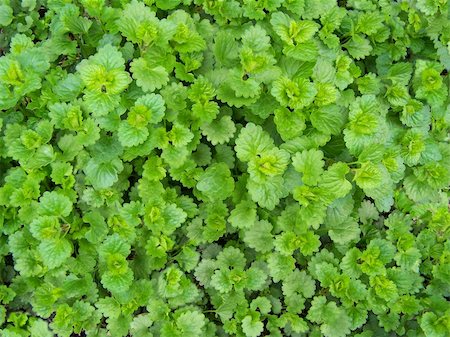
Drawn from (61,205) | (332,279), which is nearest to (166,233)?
(61,205)

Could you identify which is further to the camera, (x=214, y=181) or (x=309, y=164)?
(x=214, y=181)

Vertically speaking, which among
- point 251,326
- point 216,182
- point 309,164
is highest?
point 309,164

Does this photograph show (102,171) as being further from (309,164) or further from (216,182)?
(309,164)

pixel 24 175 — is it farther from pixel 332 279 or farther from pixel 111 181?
pixel 332 279

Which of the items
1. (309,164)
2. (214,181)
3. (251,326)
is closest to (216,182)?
(214,181)

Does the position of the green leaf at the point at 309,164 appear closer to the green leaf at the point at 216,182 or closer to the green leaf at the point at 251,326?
the green leaf at the point at 216,182

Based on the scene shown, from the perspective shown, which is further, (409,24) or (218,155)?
(409,24)

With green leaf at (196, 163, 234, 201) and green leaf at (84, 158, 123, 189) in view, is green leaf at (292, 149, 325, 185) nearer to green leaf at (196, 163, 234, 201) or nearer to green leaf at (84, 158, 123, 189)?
green leaf at (196, 163, 234, 201)

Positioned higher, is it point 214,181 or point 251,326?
point 214,181

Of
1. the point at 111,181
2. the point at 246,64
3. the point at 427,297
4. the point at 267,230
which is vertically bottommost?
the point at 427,297
